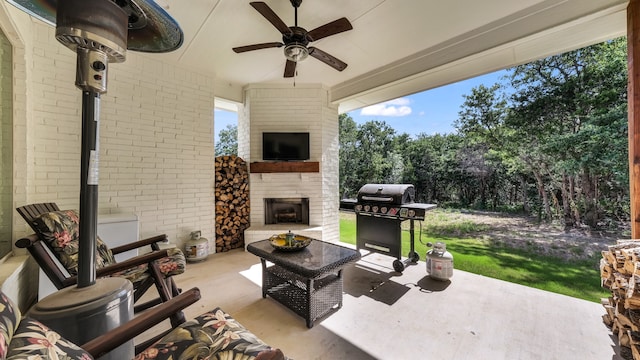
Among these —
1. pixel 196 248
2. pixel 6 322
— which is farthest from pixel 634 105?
pixel 196 248

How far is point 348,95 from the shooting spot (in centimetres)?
389

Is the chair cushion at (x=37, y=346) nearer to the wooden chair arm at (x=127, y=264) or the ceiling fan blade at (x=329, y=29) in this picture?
the wooden chair arm at (x=127, y=264)

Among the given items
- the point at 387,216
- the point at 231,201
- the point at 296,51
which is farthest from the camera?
the point at 231,201

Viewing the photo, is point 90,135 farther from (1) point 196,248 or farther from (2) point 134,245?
(1) point 196,248

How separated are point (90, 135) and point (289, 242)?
1577 millimetres

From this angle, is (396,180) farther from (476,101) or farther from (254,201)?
(254,201)

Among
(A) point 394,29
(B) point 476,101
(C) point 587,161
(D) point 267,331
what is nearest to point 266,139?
(A) point 394,29

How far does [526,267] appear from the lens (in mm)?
3064

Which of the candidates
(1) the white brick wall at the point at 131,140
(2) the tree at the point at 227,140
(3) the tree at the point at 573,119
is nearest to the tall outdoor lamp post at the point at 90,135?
(1) the white brick wall at the point at 131,140

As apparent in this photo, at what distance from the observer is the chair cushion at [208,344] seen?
3.05 ft

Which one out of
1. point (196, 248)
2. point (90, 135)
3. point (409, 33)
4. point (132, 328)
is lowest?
point (196, 248)

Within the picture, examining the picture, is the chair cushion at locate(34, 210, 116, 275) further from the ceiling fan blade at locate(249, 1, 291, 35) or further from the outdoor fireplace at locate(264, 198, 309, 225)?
the outdoor fireplace at locate(264, 198, 309, 225)

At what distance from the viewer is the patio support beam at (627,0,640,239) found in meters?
1.79

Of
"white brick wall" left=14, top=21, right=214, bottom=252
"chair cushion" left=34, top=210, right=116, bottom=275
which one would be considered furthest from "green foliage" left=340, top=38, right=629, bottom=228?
"chair cushion" left=34, top=210, right=116, bottom=275
